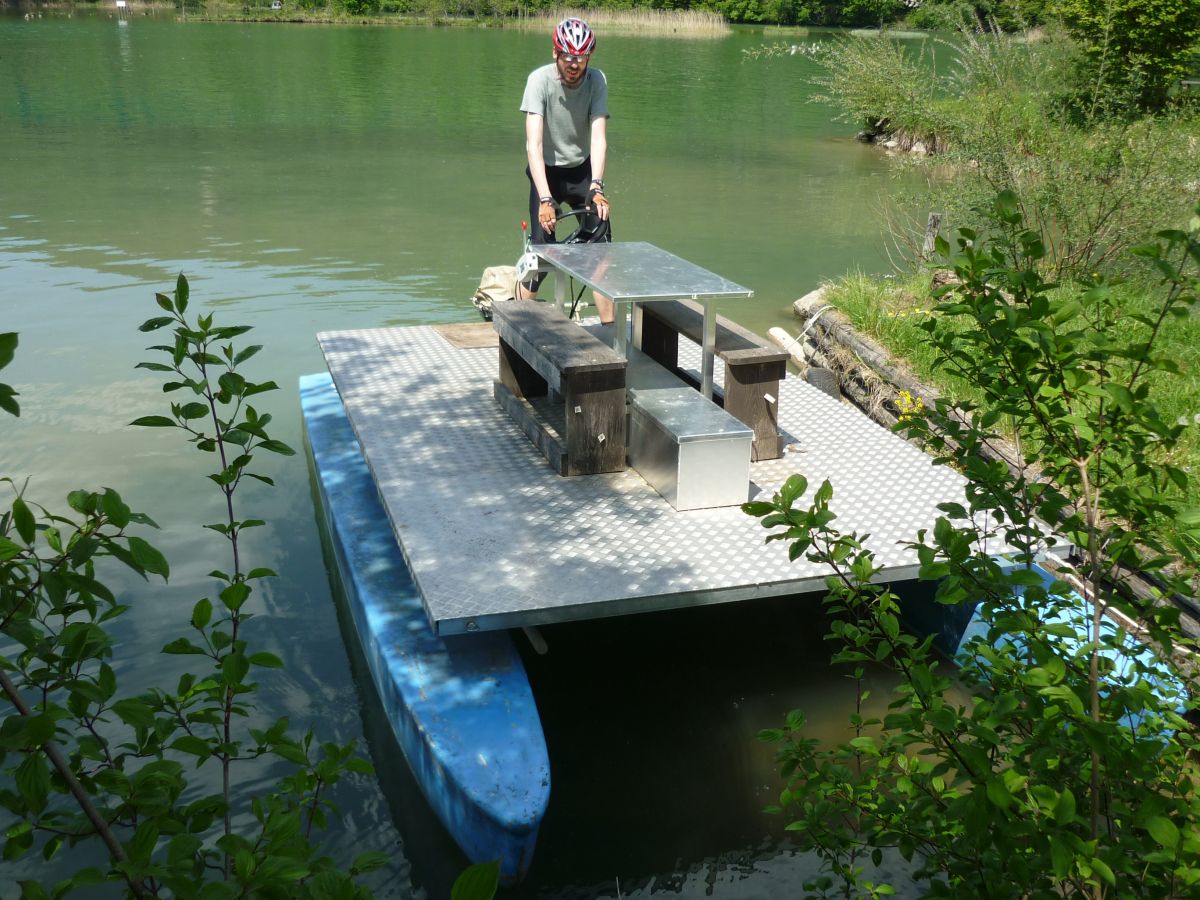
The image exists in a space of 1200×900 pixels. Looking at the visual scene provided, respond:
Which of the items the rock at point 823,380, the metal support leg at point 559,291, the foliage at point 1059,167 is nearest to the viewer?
the metal support leg at point 559,291

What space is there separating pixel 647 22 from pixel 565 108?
50.2m

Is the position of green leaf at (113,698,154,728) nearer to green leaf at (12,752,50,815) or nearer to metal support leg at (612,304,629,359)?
green leaf at (12,752,50,815)

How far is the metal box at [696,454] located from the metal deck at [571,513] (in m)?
0.07

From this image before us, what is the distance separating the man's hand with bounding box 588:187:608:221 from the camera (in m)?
6.81

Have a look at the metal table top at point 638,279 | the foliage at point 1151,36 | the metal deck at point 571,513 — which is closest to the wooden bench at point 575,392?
the metal deck at point 571,513

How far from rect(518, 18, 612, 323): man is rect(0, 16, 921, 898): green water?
222 centimetres

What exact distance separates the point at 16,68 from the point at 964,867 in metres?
33.4

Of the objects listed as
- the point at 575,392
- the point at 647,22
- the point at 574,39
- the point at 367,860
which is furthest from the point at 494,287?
the point at 647,22

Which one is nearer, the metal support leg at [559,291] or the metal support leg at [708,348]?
the metal support leg at [708,348]

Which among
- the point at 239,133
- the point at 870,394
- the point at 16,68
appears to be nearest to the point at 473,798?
the point at 870,394

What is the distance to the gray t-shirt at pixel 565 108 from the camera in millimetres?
6874

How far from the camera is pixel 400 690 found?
Result: 12.9ft

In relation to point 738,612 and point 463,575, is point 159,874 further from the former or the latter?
point 738,612

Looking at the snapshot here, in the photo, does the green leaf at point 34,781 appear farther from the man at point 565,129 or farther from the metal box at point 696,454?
the man at point 565,129
